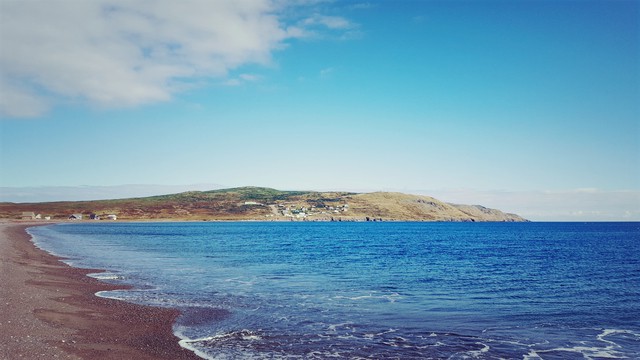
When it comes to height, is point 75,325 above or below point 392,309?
above

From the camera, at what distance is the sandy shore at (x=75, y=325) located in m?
17.1

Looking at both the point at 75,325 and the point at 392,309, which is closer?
the point at 75,325

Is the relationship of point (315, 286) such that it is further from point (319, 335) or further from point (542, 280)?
point (542, 280)

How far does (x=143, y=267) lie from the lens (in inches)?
1992

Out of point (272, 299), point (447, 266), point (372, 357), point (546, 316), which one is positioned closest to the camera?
point (372, 357)

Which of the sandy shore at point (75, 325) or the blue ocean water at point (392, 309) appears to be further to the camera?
the blue ocean water at point (392, 309)

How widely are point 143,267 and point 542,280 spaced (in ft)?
147

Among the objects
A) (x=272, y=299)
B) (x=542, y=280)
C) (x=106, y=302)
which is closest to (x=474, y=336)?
(x=272, y=299)

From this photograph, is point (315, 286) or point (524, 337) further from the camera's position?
point (315, 286)

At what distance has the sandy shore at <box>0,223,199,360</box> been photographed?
17078 mm

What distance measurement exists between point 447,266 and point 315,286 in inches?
997

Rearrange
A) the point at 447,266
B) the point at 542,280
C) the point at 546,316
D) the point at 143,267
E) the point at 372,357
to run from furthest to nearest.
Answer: the point at 447,266 < the point at 143,267 < the point at 542,280 < the point at 546,316 < the point at 372,357

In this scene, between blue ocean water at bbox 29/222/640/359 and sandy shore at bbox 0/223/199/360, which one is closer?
sandy shore at bbox 0/223/199/360

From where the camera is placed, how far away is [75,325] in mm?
21203
